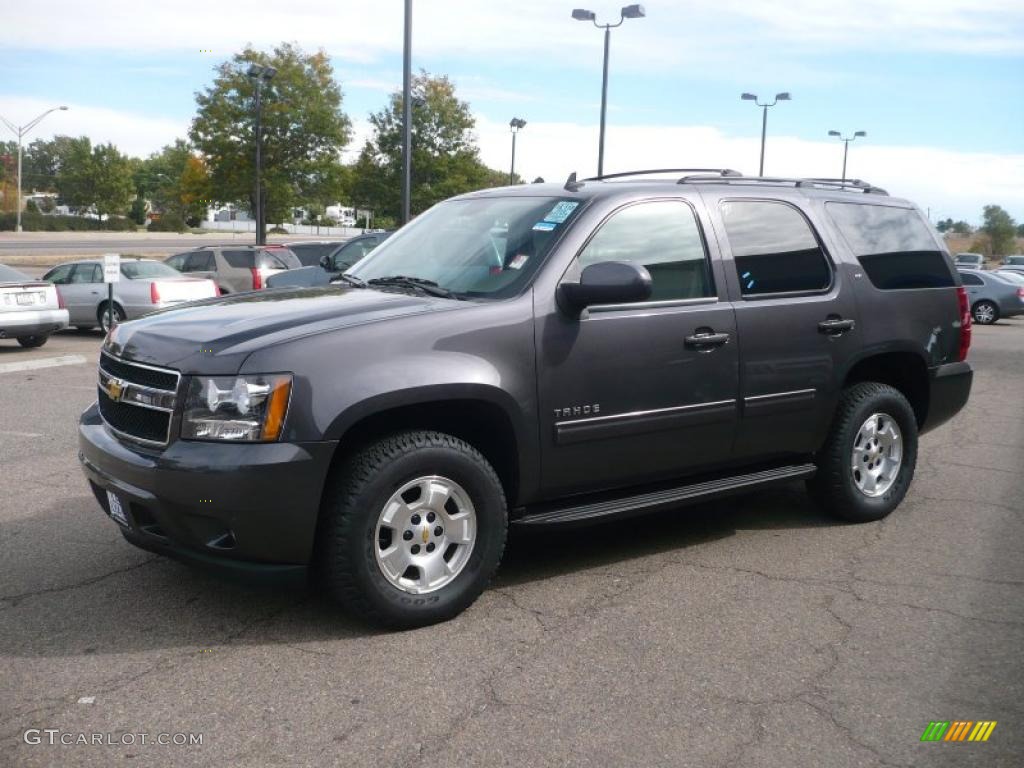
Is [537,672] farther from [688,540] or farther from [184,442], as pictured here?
[688,540]

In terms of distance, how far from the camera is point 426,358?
434 cm

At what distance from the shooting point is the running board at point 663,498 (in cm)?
479

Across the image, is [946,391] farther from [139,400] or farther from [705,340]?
[139,400]

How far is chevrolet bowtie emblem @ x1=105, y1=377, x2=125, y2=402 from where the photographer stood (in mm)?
4488

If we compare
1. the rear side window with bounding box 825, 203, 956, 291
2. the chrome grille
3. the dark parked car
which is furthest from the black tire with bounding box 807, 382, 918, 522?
the chrome grille

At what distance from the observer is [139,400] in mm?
4359

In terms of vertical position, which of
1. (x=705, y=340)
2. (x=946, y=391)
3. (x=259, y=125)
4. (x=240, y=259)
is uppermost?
(x=259, y=125)

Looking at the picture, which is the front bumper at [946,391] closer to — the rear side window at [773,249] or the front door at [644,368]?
the rear side window at [773,249]

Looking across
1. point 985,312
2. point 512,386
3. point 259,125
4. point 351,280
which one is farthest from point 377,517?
point 259,125

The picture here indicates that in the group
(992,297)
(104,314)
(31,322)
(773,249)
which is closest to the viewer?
(773,249)

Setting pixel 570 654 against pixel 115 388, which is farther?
pixel 115 388

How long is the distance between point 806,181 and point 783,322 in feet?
4.14

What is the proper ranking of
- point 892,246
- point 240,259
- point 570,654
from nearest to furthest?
point 570,654 < point 892,246 < point 240,259

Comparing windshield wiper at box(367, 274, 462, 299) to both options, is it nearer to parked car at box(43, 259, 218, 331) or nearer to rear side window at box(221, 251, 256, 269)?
parked car at box(43, 259, 218, 331)
